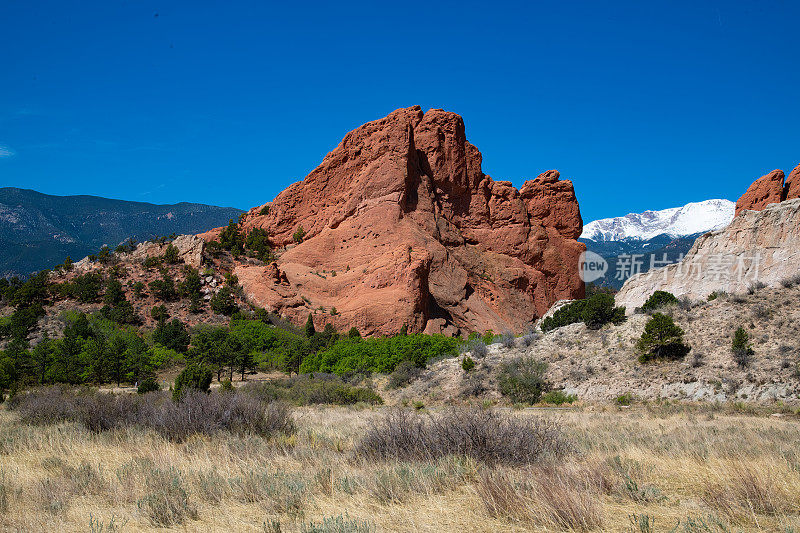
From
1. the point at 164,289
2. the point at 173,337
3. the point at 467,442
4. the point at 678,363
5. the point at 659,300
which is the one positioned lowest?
the point at 173,337

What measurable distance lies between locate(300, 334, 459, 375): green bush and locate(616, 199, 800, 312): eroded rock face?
1691 centimetres

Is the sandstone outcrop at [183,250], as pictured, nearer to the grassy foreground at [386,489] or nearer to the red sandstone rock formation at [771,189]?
the grassy foreground at [386,489]

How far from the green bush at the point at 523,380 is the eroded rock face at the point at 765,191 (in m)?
35.6

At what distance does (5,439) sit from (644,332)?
23762 millimetres

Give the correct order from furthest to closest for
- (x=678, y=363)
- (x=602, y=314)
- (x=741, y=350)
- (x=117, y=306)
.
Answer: (x=117, y=306) < (x=602, y=314) < (x=678, y=363) < (x=741, y=350)

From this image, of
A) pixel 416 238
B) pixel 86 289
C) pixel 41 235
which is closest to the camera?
pixel 86 289

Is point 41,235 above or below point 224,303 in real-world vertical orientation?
above

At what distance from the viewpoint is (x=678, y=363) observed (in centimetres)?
2220

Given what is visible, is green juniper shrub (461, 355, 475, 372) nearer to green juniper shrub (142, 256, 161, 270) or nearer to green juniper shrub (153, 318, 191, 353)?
green juniper shrub (153, 318, 191, 353)

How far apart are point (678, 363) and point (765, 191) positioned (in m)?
36.7

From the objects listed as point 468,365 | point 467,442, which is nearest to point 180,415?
point 467,442

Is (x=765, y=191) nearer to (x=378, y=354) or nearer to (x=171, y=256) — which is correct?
(x=378, y=354)

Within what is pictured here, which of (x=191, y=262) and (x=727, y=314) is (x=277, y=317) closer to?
(x=191, y=262)

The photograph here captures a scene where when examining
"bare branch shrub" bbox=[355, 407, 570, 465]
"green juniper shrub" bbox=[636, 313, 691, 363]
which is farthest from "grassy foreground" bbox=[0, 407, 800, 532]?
"green juniper shrub" bbox=[636, 313, 691, 363]
